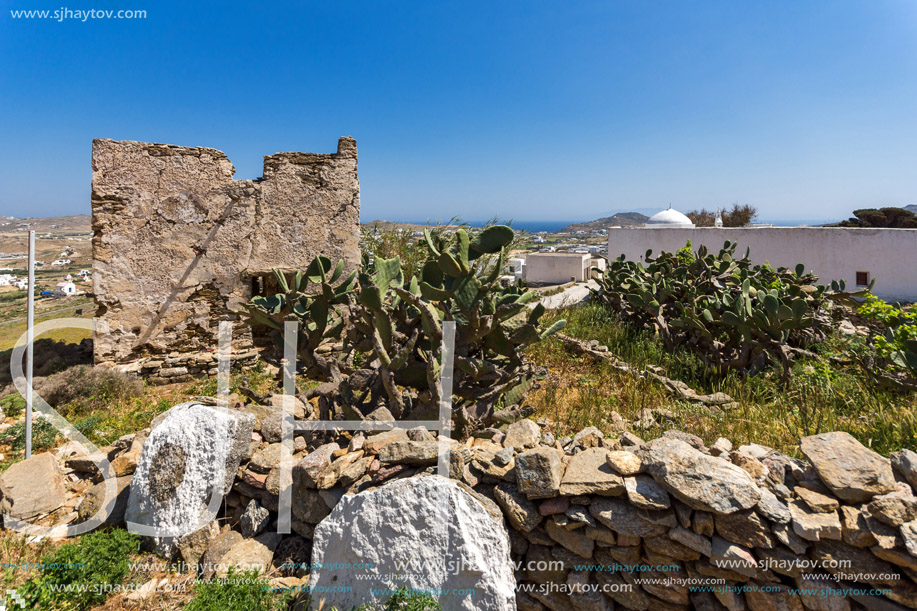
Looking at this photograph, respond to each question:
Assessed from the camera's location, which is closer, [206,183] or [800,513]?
[800,513]

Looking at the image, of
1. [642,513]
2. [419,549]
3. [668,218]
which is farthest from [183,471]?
[668,218]

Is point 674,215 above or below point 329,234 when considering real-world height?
above

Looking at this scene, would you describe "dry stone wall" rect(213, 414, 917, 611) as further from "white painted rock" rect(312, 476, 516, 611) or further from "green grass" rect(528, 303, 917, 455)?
"green grass" rect(528, 303, 917, 455)

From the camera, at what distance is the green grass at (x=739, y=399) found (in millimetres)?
3048

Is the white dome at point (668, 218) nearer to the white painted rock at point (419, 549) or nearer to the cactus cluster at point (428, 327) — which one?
the cactus cluster at point (428, 327)

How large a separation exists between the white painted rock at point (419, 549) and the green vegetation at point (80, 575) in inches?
43.1

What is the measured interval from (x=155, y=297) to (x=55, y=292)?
37.6 inches

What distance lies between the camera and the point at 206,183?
19.4 feet

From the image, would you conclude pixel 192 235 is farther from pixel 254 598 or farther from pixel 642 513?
pixel 642 513

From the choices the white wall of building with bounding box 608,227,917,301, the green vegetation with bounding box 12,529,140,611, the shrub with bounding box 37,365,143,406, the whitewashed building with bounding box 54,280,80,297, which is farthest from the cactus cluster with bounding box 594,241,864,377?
the whitewashed building with bounding box 54,280,80,297

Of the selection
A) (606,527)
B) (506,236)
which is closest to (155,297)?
(506,236)

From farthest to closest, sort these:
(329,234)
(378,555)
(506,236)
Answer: (329,234) → (506,236) → (378,555)

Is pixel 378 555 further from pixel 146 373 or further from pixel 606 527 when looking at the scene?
pixel 146 373

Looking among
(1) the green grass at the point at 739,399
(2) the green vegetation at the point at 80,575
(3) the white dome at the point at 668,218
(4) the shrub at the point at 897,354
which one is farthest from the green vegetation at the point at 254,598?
(3) the white dome at the point at 668,218
